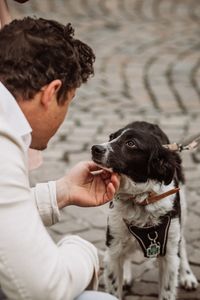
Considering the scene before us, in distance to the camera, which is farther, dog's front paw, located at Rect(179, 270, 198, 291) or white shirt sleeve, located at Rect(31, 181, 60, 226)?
dog's front paw, located at Rect(179, 270, 198, 291)

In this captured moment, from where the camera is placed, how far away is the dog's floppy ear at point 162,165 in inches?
144

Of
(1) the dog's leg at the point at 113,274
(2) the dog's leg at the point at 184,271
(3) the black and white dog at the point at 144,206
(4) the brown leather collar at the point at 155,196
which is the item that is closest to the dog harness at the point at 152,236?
(3) the black and white dog at the point at 144,206

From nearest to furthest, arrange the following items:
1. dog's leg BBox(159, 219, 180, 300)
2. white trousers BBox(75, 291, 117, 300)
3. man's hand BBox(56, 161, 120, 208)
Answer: white trousers BBox(75, 291, 117, 300)
man's hand BBox(56, 161, 120, 208)
dog's leg BBox(159, 219, 180, 300)

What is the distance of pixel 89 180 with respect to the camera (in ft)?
10.4

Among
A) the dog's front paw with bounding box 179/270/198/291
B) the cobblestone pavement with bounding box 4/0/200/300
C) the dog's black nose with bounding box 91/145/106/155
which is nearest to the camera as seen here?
the dog's black nose with bounding box 91/145/106/155

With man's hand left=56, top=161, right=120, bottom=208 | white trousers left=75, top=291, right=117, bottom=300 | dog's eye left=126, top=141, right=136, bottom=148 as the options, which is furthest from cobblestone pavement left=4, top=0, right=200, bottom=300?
white trousers left=75, top=291, right=117, bottom=300

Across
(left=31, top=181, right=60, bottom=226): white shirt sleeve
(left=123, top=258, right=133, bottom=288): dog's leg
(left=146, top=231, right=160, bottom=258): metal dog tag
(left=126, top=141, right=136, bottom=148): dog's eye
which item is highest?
(left=31, top=181, right=60, bottom=226): white shirt sleeve

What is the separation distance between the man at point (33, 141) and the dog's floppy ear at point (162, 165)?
101cm

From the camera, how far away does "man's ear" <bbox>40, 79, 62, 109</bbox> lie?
2412mm

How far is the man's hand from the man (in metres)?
0.38

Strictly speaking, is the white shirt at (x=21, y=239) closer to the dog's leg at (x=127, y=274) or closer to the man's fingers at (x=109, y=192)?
the man's fingers at (x=109, y=192)

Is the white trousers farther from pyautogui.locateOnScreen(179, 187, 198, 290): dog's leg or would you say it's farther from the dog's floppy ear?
pyautogui.locateOnScreen(179, 187, 198, 290): dog's leg

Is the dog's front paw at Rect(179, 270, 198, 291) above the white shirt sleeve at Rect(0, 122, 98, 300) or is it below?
below

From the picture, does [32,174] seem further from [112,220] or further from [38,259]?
[38,259]
